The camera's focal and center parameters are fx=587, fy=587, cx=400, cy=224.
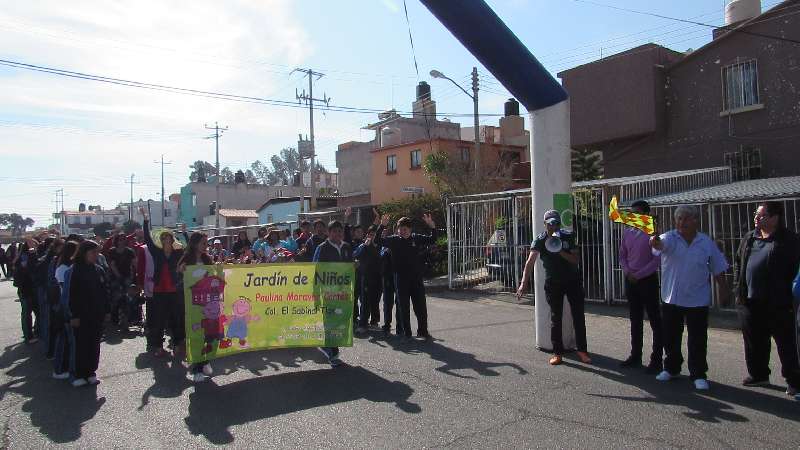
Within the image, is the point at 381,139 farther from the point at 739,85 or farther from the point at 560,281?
the point at 560,281

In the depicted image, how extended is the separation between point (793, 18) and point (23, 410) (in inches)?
790

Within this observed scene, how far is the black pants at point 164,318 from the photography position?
8.25 m

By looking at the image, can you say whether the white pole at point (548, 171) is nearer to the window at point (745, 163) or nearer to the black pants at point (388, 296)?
the black pants at point (388, 296)

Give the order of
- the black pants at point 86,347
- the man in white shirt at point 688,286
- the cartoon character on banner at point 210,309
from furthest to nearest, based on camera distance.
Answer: the cartoon character on banner at point 210,309
the black pants at point 86,347
the man in white shirt at point 688,286

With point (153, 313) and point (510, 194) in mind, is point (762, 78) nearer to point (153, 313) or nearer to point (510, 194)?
point (510, 194)

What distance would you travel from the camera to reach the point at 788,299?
5551 mm

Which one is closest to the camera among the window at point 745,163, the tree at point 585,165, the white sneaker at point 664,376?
the white sneaker at point 664,376

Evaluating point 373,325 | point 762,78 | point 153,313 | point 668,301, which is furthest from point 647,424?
point 762,78

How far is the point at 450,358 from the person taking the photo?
7.52 m

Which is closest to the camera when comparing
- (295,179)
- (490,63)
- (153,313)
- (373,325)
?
(490,63)

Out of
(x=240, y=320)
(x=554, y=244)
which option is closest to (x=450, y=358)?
(x=554, y=244)

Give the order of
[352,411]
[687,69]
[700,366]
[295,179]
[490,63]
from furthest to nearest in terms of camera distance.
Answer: [295,179]
[687,69]
[490,63]
[700,366]
[352,411]

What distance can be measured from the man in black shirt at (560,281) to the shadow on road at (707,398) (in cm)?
64

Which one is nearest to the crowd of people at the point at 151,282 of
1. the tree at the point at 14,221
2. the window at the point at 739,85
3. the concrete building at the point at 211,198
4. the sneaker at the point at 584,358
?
the sneaker at the point at 584,358
